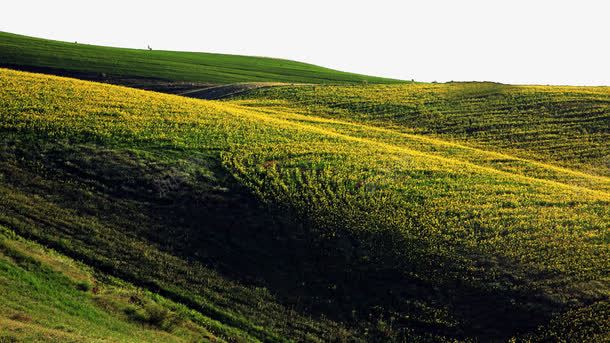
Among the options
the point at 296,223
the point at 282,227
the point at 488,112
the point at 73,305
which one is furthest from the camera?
the point at 488,112

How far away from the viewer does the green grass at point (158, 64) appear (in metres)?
77.5

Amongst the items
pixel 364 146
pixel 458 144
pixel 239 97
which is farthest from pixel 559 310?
pixel 239 97

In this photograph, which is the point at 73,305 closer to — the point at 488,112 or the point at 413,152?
the point at 413,152

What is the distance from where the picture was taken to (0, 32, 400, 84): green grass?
254ft

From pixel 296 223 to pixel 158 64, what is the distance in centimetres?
5022

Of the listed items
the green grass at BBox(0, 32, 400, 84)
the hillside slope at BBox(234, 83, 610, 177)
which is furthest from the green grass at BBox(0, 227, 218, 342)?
the green grass at BBox(0, 32, 400, 84)

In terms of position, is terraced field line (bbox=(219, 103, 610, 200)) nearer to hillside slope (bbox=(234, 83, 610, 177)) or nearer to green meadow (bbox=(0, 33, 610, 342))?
green meadow (bbox=(0, 33, 610, 342))

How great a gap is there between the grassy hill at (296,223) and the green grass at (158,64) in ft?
73.2

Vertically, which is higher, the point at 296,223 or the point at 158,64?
the point at 158,64

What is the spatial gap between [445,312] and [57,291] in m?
16.2

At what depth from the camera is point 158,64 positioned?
276ft

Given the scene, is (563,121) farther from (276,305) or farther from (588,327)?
(276,305)

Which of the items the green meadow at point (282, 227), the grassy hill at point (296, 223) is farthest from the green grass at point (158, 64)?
the grassy hill at point (296, 223)

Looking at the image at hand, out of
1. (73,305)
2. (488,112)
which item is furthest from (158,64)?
(73,305)
